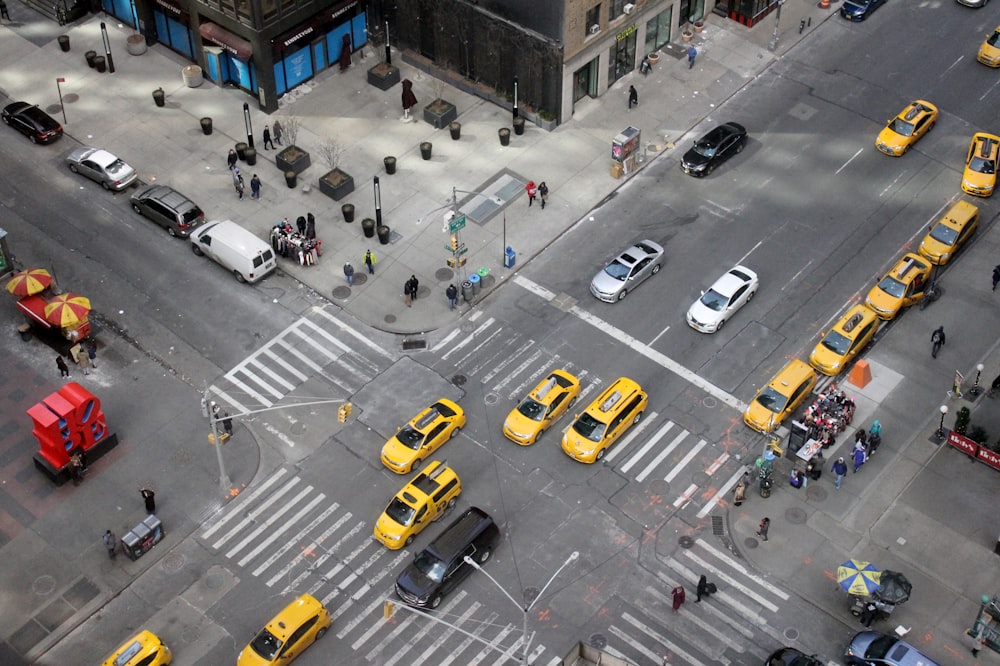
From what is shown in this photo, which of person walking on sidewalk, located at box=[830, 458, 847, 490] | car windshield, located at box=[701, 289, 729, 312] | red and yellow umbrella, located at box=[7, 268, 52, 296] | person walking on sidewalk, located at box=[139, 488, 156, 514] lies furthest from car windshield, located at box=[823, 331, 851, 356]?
red and yellow umbrella, located at box=[7, 268, 52, 296]

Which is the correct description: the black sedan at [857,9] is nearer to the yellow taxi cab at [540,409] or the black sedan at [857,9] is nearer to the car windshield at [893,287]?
the car windshield at [893,287]

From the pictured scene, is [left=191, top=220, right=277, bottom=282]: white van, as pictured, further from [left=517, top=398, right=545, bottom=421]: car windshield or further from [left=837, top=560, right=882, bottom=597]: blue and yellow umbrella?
[left=837, top=560, right=882, bottom=597]: blue and yellow umbrella

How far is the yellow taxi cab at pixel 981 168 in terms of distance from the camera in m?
70.1

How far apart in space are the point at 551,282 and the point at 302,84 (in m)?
20.8

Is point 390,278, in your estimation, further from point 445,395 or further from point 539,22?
point 539,22

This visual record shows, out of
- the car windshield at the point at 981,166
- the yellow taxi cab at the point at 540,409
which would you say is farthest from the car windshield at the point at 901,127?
the yellow taxi cab at the point at 540,409

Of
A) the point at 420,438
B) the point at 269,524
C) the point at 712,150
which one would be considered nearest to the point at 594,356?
the point at 420,438

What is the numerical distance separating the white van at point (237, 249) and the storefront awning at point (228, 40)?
38.4 feet

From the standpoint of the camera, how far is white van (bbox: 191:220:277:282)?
65.2m

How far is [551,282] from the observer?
66.2m

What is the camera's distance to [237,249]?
6525 centimetres

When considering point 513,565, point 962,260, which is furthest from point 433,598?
point 962,260

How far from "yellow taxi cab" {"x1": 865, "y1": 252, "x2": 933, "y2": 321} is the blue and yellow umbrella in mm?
15713

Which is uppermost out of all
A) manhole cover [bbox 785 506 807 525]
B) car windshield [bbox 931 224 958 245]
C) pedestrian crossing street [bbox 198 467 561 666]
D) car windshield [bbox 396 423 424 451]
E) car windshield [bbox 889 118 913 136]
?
car windshield [bbox 889 118 913 136]
